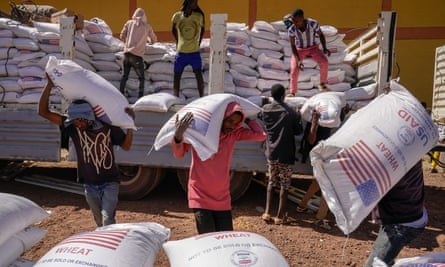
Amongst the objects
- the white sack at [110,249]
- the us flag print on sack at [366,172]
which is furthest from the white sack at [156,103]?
the us flag print on sack at [366,172]

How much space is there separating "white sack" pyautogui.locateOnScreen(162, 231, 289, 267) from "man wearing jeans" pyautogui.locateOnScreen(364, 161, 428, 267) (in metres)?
0.60

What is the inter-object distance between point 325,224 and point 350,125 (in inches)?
101

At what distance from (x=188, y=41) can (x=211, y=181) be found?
3011mm

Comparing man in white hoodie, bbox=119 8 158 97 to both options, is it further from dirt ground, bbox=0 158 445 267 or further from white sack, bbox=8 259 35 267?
white sack, bbox=8 259 35 267

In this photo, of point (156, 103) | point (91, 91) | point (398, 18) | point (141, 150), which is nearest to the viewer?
point (91, 91)

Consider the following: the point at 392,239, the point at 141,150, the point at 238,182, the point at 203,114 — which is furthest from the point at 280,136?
the point at 392,239

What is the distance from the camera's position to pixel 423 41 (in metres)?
10.5

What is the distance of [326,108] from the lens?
13.9 ft

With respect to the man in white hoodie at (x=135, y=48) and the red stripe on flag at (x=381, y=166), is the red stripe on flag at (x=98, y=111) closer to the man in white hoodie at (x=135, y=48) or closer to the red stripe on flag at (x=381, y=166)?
the red stripe on flag at (x=381, y=166)

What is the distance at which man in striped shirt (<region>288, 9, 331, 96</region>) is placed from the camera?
205 inches

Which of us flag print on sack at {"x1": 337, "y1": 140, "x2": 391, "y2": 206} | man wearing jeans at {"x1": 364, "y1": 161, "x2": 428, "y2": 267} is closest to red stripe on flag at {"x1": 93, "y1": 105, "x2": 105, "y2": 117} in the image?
us flag print on sack at {"x1": 337, "y1": 140, "x2": 391, "y2": 206}

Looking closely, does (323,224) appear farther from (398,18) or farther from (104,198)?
(398,18)

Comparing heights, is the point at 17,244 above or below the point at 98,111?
below

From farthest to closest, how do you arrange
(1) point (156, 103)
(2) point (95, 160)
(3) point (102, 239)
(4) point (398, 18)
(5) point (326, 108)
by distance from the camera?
(4) point (398, 18) → (1) point (156, 103) → (5) point (326, 108) → (2) point (95, 160) → (3) point (102, 239)
